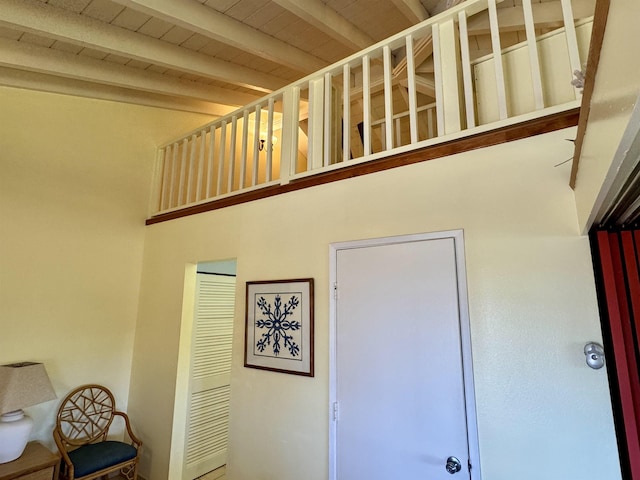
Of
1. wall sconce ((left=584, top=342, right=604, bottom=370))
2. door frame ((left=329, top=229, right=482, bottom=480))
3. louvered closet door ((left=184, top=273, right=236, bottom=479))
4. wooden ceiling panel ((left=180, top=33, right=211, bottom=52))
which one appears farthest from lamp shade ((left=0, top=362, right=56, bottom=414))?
wall sconce ((left=584, top=342, right=604, bottom=370))

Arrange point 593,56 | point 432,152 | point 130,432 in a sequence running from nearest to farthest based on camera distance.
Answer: point 593,56, point 432,152, point 130,432

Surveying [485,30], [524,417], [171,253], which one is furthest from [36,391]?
[485,30]

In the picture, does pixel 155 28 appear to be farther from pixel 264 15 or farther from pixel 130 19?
pixel 264 15

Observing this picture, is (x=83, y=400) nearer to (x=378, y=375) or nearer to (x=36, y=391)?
(x=36, y=391)

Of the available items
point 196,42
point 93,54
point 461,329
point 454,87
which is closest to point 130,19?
point 196,42

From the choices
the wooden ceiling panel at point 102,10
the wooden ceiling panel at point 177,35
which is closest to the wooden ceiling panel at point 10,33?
the wooden ceiling panel at point 102,10

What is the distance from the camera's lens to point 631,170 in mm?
771

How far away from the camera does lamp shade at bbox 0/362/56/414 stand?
2.51 meters

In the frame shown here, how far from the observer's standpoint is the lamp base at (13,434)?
8.05 feet

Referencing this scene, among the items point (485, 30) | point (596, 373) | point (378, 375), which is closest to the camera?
point (596, 373)

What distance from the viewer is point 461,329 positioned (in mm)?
1760

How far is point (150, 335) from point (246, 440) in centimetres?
167

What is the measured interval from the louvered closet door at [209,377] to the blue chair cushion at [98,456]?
0.55 meters

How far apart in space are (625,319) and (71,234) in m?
4.19
